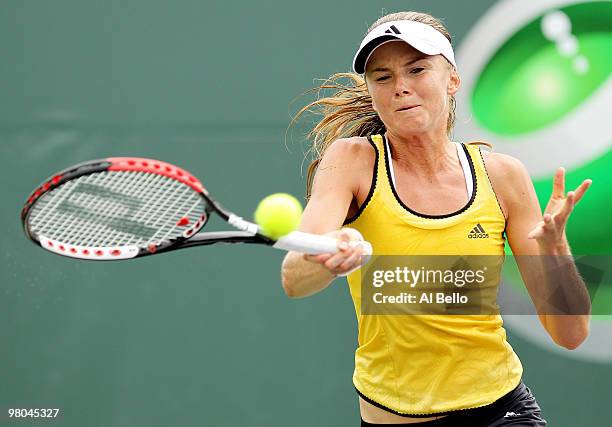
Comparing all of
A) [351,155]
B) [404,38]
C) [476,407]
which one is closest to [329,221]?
[351,155]

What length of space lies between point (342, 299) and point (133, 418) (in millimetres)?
860

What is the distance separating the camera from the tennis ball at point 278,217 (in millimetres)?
1608

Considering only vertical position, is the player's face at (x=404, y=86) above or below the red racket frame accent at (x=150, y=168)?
above

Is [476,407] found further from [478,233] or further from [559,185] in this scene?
[559,185]

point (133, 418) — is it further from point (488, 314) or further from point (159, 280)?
point (488, 314)

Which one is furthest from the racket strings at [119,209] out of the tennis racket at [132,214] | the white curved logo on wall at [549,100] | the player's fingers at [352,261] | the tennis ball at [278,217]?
the white curved logo on wall at [549,100]

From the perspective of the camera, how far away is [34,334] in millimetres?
3117

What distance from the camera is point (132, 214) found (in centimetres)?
186

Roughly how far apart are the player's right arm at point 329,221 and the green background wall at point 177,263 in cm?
122

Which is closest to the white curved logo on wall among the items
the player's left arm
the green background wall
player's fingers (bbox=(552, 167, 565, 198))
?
the green background wall

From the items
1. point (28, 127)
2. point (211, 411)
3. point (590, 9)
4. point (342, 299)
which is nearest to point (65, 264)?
point (28, 127)

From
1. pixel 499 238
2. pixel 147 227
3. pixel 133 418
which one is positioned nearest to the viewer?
pixel 147 227

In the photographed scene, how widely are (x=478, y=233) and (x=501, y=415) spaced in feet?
1.40

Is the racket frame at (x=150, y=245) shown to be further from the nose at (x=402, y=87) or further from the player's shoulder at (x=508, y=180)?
the player's shoulder at (x=508, y=180)
